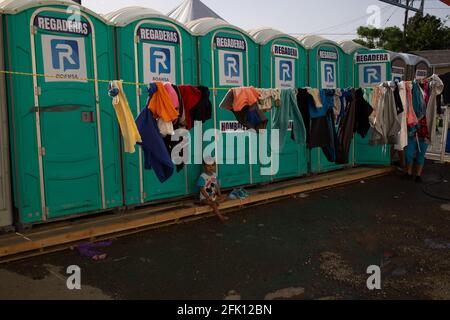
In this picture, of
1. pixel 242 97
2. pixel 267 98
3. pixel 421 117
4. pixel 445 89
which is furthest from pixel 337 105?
pixel 445 89

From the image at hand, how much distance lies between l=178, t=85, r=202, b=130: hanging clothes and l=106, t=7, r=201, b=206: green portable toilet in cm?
75

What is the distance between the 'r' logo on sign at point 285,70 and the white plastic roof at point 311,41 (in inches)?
22.8

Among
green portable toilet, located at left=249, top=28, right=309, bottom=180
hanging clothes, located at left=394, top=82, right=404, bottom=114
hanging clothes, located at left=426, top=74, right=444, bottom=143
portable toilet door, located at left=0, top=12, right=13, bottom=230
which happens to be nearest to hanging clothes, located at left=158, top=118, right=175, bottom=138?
portable toilet door, located at left=0, top=12, right=13, bottom=230

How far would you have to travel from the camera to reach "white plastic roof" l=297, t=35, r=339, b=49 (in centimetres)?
793

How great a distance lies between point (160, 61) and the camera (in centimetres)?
584

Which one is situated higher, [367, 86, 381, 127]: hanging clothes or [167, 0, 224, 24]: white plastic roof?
[167, 0, 224, 24]: white plastic roof

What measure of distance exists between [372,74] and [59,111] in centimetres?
629

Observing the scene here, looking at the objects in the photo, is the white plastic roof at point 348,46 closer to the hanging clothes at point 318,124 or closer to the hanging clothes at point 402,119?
the hanging clothes at point 402,119

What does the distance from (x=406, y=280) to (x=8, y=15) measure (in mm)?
4706

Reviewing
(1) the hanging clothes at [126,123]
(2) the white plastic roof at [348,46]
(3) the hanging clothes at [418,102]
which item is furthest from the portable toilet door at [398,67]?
(1) the hanging clothes at [126,123]

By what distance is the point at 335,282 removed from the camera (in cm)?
396

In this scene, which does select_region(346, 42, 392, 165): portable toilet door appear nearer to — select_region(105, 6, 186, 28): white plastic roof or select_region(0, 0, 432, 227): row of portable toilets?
select_region(0, 0, 432, 227): row of portable toilets

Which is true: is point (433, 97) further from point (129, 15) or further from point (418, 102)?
point (129, 15)
